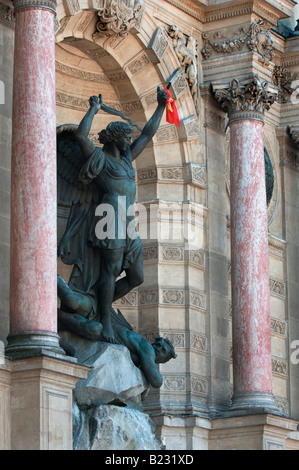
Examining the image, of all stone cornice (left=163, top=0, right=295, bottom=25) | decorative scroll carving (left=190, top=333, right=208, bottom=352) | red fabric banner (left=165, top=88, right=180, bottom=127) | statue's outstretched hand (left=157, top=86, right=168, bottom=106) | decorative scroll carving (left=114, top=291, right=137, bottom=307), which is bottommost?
decorative scroll carving (left=190, top=333, right=208, bottom=352)

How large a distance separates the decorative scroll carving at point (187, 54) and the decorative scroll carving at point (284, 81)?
263 centimetres

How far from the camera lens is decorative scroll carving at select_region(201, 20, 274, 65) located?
22781mm

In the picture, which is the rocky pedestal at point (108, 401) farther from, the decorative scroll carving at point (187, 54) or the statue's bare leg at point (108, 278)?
the decorative scroll carving at point (187, 54)

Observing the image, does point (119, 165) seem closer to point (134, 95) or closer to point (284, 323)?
point (134, 95)

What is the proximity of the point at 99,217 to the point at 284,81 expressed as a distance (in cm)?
689

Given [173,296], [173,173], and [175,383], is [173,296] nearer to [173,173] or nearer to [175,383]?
[175,383]

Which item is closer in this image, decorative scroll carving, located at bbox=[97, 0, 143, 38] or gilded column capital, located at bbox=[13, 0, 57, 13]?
gilded column capital, located at bbox=[13, 0, 57, 13]

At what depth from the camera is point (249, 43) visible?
74.5ft

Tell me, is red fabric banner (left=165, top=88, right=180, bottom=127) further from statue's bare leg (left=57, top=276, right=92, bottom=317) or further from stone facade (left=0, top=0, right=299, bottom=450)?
statue's bare leg (left=57, top=276, right=92, bottom=317)

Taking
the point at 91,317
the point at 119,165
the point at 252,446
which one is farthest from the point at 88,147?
the point at 252,446

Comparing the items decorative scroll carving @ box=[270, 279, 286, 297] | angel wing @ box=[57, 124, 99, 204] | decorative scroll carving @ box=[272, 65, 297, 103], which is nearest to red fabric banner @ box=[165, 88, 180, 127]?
angel wing @ box=[57, 124, 99, 204]

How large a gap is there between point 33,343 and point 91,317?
2.52 metres

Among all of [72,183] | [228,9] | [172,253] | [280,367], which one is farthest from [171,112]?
[280,367]

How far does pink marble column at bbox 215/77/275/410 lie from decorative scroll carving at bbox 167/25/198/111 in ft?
1.50
